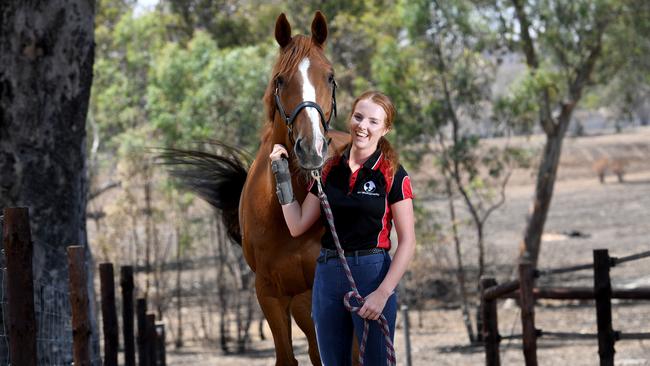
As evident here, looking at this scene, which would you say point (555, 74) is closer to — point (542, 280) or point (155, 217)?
point (542, 280)

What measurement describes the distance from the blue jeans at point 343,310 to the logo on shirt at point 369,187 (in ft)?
0.85

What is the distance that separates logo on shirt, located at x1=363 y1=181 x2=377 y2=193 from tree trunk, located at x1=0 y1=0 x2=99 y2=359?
469 cm

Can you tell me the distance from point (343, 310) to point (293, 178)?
101 centimetres

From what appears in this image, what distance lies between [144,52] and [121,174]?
12663 mm

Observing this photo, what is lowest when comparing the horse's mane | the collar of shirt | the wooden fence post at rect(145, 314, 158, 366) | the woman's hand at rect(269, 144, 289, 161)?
the wooden fence post at rect(145, 314, 158, 366)

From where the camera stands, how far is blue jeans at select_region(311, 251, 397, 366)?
4.28 metres

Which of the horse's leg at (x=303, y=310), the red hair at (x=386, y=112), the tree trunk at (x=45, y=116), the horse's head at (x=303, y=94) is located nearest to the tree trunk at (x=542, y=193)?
the tree trunk at (x=45, y=116)

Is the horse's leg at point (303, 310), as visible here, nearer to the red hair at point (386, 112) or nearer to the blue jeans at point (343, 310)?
the blue jeans at point (343, 310)

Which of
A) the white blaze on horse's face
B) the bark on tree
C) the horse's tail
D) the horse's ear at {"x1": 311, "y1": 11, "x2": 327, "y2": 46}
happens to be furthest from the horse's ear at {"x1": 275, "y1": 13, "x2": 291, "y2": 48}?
the bark on tree

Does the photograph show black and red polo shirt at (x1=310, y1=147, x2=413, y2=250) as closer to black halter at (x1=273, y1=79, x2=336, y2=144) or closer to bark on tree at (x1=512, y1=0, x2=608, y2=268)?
black halter at (x1=273, y1=79, x2=336, y2=144)

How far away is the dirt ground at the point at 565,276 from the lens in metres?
19.5

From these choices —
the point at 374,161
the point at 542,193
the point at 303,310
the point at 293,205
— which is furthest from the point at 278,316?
the point at 542,193

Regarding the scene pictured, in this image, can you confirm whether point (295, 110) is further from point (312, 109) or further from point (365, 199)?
point (365, 199)

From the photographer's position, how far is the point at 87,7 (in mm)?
8867
